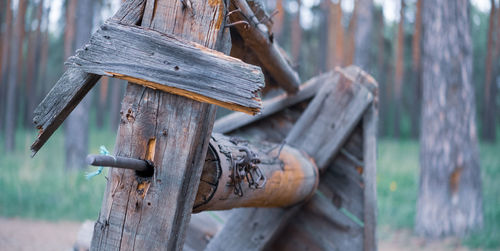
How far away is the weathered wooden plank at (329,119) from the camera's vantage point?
9.42 feet

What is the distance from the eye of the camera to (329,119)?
2.92 metres

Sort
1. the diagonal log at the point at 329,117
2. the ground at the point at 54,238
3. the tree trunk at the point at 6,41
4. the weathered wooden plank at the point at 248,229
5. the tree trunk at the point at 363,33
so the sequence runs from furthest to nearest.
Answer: the tree trunk at the point at 6,41 → the tree trunk at the point at 363,33 → the ground at the point at 54,238 → the diagonal log at the point at 329,117 → the weathered wooden plank at the point at 248,229

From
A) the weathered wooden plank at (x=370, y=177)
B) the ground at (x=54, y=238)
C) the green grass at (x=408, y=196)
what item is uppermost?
the weathered wooden plank at (x=370, y=177)

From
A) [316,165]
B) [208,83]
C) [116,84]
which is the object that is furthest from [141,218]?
[116,84]

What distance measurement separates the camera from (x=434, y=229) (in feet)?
18.1

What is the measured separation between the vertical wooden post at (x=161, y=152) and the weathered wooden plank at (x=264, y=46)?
1.01ft

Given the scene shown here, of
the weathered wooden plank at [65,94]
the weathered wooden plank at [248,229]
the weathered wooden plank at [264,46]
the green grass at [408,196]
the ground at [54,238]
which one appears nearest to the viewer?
the weathered wooden plank at [65,94]

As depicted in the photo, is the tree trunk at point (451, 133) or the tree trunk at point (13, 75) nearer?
the tree trunk at point (451, 133)

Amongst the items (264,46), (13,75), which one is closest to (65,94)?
(264,46)

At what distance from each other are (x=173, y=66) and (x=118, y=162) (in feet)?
1.12

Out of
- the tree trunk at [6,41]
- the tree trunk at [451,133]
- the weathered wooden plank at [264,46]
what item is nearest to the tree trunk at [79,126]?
the tree trunk at [6,41]

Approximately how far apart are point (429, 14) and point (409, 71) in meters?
22.5

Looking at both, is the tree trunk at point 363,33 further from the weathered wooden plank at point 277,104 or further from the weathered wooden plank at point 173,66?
the weathered wooden plank at point 173,66

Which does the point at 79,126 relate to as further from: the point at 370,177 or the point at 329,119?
the point at 370,177
